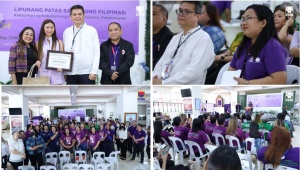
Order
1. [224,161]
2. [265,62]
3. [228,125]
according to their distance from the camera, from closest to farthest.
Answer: [224,161]
[265,62]
[228,125]

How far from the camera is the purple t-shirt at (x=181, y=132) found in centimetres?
273

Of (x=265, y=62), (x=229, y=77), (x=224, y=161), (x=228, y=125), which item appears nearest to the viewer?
(x=224, y=161)

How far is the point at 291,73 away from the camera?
2652 mm

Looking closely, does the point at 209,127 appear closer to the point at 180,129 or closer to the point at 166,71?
the point at 180,129

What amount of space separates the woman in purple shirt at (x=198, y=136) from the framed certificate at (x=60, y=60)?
118cm

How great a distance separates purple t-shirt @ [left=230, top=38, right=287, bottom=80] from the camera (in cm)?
251

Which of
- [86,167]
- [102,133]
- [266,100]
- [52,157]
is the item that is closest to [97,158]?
[86,167]

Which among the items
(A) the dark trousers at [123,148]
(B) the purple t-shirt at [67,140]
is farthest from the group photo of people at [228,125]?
(B) the purple t-shirt at [67,140]

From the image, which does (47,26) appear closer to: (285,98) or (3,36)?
(3,36)

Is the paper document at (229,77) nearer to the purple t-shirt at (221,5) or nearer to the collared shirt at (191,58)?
the collared shirt at (191,58)

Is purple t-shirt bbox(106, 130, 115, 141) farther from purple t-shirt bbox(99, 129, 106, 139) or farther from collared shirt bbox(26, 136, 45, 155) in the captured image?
collared shirt bbox(26, 136, 45, 155)

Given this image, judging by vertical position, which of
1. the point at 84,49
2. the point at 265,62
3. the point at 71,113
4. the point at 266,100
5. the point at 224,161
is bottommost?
the point at 224,161

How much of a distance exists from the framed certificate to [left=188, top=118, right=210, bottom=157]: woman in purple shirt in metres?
1.18

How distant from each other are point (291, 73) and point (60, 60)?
197 centimetres
